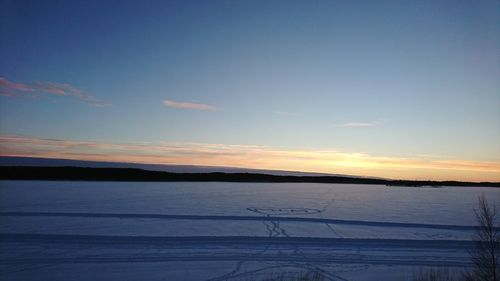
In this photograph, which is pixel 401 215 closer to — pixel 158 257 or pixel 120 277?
pixel 158 257

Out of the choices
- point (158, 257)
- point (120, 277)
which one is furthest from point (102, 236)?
point (120, 277)

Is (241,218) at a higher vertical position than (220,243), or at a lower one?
higher

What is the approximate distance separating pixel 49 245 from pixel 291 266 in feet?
26.5

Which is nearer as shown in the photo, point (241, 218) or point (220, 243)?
point (220, 243)

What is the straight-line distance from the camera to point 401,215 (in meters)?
21.0

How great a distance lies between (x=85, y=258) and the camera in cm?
Answer: 1097

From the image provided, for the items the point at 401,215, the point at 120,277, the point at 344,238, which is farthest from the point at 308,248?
the point at 401,215

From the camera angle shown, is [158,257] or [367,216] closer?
[158,257]

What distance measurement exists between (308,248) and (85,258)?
6934 mm

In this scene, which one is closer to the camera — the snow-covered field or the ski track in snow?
the snow-covered field

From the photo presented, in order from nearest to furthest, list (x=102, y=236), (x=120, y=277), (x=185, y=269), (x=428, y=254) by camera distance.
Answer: (x=120, y=277)
(x=185, y=269)
(x=428, y=254)
(x=102, y=236)

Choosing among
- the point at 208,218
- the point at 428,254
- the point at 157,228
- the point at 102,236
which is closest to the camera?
the point at 428,254

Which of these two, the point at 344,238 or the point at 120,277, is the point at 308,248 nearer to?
the point at 344,238

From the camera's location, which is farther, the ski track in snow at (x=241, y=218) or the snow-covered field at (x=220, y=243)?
the ski track in snow at (x=241, y=218)
